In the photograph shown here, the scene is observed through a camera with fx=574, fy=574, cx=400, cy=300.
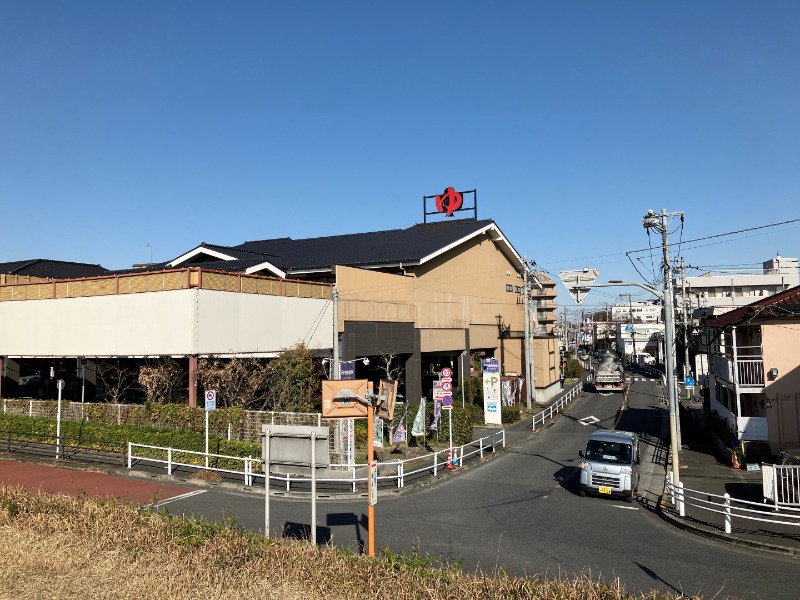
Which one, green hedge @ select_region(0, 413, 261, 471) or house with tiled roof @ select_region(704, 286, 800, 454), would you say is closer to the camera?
green hedge @ select_region(0, 413, 261, 471)

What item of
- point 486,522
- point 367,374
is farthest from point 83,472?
point 367,374

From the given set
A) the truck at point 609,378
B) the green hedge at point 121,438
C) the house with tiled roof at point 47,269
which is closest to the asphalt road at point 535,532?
the green hedge at point 121,438

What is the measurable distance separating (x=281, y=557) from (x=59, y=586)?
10.4 ft

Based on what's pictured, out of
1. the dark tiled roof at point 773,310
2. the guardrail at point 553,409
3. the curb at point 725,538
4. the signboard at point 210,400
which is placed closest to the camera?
the curb at point 725,538

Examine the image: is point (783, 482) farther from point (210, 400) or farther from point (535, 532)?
point (210, 400)

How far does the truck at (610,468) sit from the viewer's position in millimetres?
16531

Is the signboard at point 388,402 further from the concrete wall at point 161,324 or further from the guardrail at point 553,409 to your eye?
the guardrail at point 553,409

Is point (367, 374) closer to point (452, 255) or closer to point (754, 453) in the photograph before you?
point (452, 255)

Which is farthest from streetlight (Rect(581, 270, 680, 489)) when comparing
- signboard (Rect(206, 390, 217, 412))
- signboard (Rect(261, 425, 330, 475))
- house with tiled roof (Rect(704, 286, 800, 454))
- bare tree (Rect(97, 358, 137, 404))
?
bare tree (Rect(97, 358, 137, 404))

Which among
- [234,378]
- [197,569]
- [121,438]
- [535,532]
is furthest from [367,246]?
[197,569]

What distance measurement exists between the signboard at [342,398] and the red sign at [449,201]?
3699cm

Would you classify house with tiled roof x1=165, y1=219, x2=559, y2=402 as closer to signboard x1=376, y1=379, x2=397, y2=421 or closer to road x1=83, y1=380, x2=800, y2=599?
road x1=83, y1=380, x2=800, y2=599

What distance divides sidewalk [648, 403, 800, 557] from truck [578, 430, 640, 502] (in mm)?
1026

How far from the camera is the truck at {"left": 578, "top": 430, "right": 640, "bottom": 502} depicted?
16531 mm
